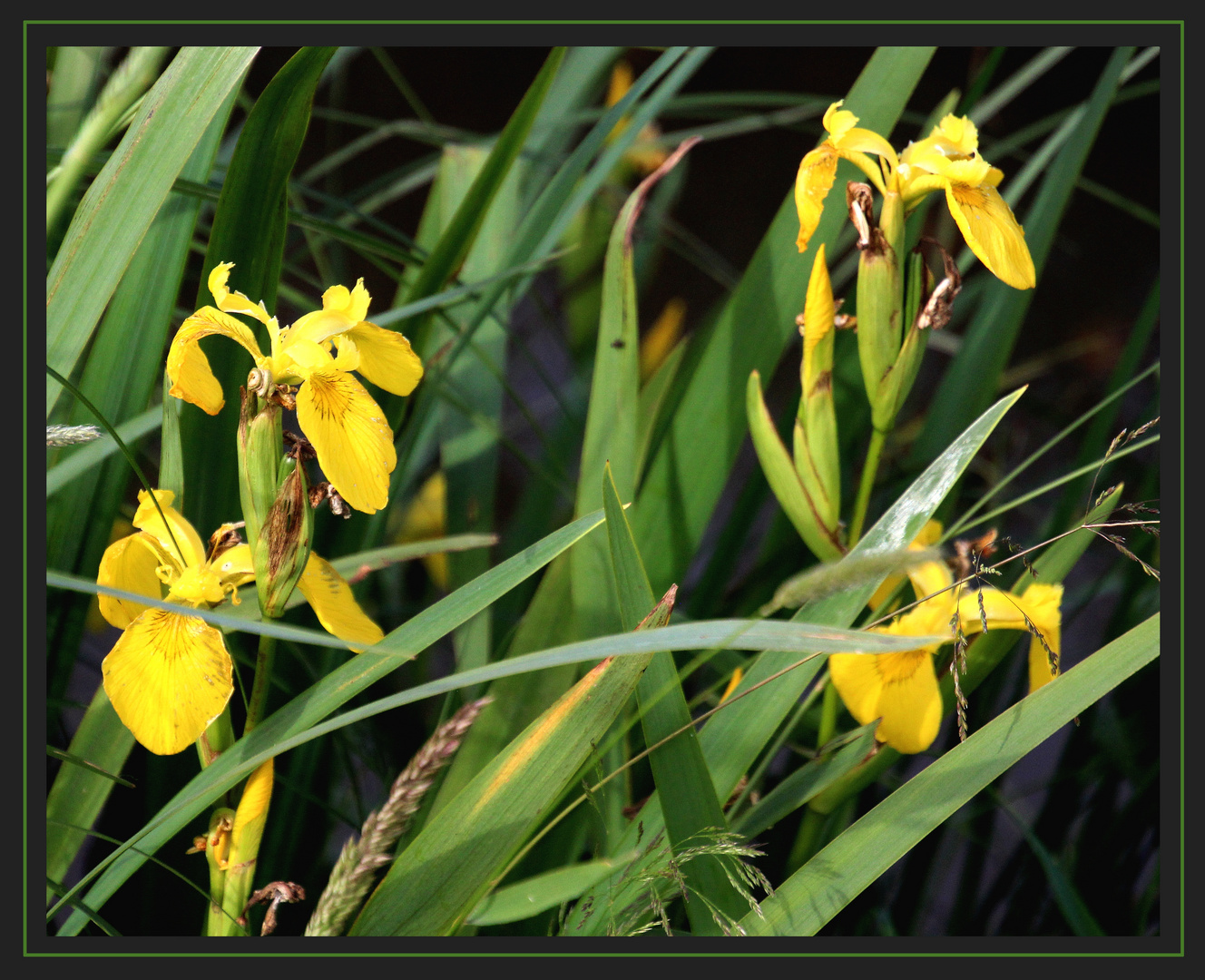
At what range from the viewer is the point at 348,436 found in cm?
31

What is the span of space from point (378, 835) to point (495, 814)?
45 millimetres

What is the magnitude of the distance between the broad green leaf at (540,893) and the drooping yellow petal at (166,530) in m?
0.19

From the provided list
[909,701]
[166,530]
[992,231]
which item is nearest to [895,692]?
[909,701]

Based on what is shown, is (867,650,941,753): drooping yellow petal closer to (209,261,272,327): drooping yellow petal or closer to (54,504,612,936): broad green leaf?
(54,504,612,936): broad green leaf

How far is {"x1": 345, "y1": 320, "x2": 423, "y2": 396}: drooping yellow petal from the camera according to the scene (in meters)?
0.33

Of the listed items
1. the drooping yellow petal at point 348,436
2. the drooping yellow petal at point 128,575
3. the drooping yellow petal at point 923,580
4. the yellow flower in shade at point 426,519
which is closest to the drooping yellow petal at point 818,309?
the drooping yellow petal at point 923,580

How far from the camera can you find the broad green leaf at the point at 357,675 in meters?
0.31

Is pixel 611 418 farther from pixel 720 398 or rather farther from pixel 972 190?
pixel 972 190

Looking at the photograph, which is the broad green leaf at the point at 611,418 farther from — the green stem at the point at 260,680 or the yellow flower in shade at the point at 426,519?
the yellow flower in shade at the point at 426,519

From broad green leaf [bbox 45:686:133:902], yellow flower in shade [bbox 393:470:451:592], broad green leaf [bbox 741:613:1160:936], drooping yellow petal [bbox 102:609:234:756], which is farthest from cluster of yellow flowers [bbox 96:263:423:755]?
yellow flower in shade [bbox 393:470:451:592]

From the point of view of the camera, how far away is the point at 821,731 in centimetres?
41
